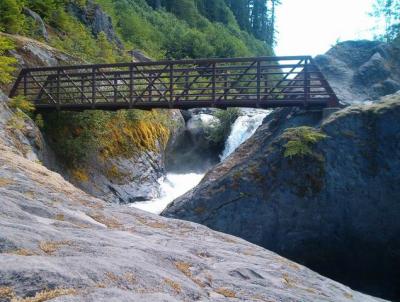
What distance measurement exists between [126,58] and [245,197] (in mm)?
17700

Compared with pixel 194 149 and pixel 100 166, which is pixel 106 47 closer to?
pixel 194 149

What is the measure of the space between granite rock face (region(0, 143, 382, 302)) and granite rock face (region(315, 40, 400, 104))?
32.3 ft

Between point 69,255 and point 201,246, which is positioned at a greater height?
point 69,255

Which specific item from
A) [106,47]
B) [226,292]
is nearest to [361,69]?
[106,47]

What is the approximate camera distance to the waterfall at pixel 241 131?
71.6ft

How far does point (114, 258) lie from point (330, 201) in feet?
24.7

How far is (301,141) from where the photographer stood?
412 inches

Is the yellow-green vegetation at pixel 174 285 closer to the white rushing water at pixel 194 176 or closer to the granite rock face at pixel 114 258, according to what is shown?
the granite rock face at pixel 114 258

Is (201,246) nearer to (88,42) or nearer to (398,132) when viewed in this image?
(398,132)

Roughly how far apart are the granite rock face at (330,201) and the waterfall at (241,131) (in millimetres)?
10828

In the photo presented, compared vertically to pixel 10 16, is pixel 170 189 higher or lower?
lower

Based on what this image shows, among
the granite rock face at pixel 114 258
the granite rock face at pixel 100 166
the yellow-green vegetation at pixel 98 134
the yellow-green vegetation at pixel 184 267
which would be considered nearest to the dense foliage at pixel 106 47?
the yellow-green vegetation at pixel 98 134

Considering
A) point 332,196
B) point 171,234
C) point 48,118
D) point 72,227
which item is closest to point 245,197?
point 332,196

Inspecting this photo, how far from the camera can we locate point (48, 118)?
16.3m
